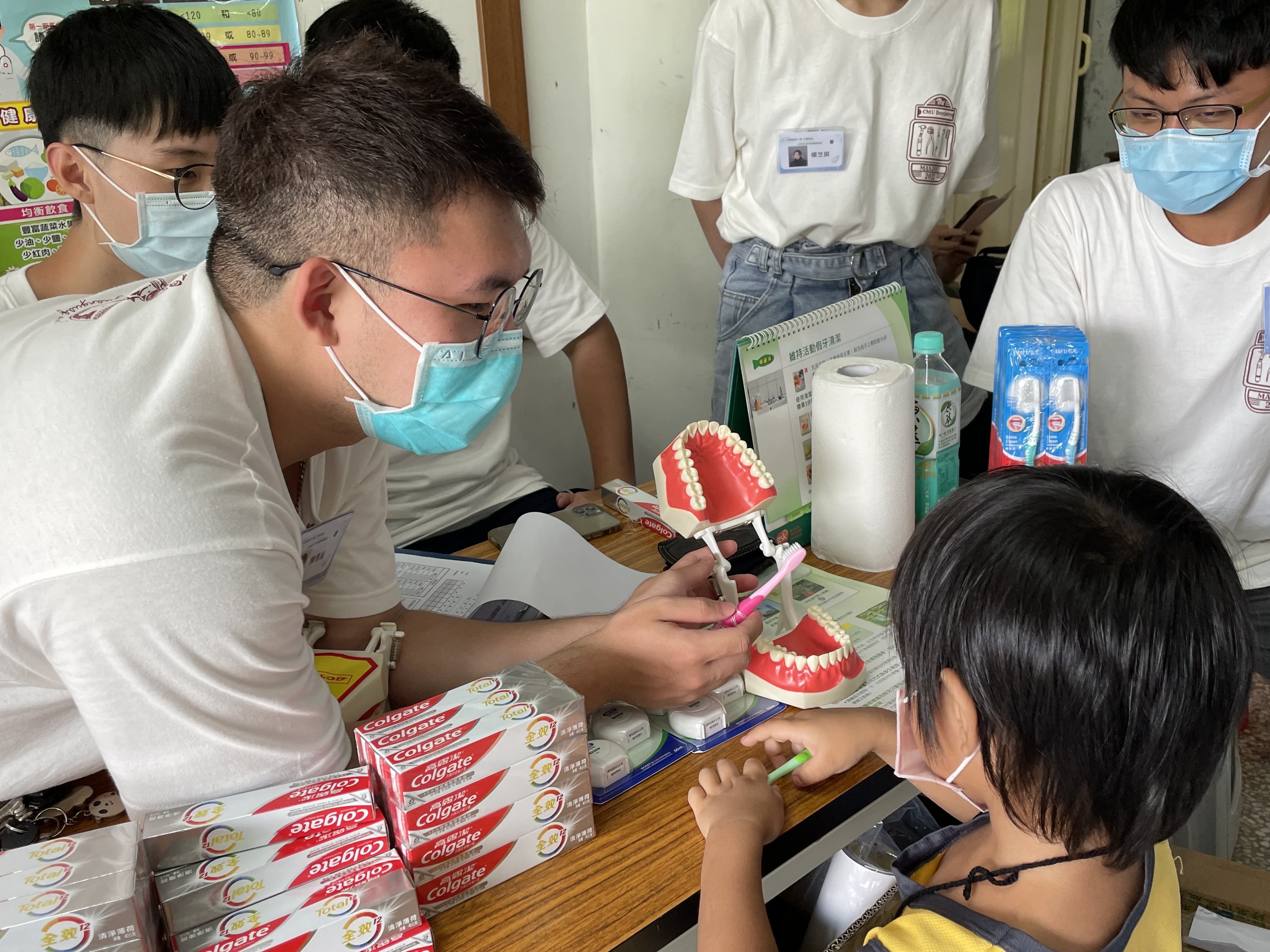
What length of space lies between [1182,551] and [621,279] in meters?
2.62

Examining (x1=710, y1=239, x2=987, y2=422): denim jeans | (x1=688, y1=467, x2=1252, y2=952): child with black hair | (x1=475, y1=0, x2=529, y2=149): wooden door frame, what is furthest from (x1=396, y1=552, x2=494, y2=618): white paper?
(x1=475, y1=0, x2=529, y2=149): wooden door frame

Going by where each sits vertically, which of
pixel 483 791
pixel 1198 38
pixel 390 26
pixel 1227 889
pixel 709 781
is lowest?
pixel 1227 889

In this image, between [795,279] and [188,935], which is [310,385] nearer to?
[188,935]

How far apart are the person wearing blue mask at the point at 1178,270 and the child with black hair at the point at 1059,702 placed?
0.96m

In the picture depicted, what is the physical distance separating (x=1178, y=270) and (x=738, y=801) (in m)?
1.33

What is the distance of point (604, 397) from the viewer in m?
2.50

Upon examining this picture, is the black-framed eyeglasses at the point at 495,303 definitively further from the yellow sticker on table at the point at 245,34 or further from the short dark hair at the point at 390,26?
the yellow sticker on table at the point at 245,34

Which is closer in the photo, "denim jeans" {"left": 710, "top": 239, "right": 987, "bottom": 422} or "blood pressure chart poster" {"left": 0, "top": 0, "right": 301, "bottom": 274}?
"blood pressure chart poster" {"left": 0, "top": 0, "right": 301, "bottom": 274}

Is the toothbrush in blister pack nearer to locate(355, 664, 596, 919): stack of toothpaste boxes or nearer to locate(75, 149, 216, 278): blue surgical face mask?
locate(355, 664, 596, 919): stack of toothpaste boxes

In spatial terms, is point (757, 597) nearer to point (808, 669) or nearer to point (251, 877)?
point (808, 669)

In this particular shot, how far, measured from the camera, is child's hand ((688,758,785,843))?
950 millimetres

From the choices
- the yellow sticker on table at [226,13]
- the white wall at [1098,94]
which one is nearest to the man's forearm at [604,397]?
the yellow sticker on table at [226,13]

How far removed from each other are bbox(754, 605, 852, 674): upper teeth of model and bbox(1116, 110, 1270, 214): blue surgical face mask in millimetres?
989

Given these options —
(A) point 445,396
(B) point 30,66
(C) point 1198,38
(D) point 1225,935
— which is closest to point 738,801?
(A) point 445,396
